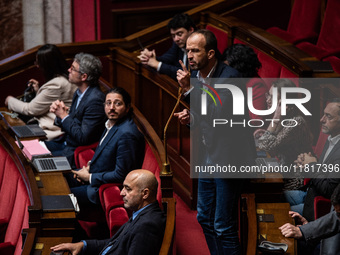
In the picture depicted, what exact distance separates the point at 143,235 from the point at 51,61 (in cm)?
134

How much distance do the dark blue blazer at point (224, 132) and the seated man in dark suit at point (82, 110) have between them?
727mm

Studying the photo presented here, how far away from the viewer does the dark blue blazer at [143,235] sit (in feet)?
5.52

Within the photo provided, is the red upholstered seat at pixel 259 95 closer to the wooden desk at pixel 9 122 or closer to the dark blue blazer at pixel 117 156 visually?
the dark blue blazer at pixel 117 156

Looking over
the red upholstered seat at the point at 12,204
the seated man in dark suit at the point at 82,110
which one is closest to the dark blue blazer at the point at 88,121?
the seated man in dark suit at the point at 82,110

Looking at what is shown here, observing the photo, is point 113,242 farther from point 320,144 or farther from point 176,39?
point 176,39

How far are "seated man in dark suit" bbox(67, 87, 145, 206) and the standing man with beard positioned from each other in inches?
14.7

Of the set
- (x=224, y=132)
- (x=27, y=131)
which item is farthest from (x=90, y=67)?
(x=224, y=132)

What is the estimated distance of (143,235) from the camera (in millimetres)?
1690

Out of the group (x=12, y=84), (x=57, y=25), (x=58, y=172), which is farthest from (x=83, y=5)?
(x=58, y=172)

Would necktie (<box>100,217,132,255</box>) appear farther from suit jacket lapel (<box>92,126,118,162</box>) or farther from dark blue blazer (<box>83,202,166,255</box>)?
Answer: suit jacket lapel (<box>92,126,118,162</box>)

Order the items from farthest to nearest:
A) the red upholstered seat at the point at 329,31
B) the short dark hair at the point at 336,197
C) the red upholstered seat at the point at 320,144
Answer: the red upholstered seat at the point at 329,31 < the red upholstered seat at the point at 320,144 < the short dark hair at the point at 336,197

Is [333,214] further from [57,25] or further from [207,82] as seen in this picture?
[57,25]

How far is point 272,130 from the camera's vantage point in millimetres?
2232

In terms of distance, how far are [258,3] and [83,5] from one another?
1.24 meters
